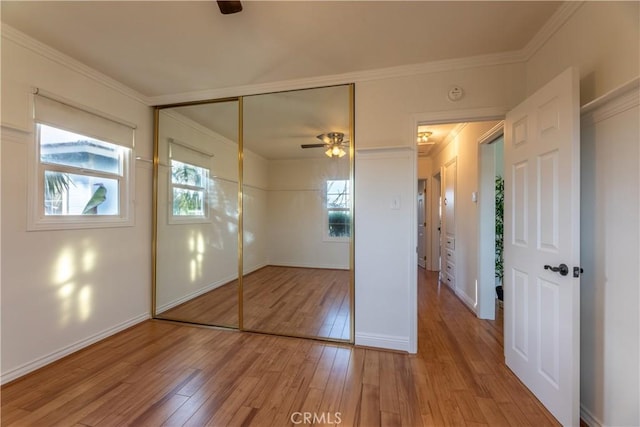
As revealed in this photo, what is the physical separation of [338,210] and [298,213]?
2.83 feet

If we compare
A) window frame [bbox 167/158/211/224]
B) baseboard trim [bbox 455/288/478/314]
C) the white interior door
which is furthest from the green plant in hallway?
window frame [bbox 167/158/211/224]

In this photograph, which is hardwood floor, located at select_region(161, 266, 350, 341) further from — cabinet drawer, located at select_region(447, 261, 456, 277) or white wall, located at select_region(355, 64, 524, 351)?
cabinet drawer, located at select_region(447, 261, 456, 277)

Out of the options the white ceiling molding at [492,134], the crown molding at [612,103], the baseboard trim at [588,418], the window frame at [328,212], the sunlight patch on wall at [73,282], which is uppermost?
the white ceiling molding at [492,134]

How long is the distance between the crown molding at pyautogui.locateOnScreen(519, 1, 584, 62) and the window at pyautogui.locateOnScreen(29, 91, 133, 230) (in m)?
3.92

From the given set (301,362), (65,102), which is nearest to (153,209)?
(65,102)

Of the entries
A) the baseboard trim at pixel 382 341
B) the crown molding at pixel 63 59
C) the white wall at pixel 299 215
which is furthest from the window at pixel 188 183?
the baseboard trim at pixel 382 341

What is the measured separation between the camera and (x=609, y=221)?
1429 millimetres

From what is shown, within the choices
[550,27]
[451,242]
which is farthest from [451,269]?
[550,27]

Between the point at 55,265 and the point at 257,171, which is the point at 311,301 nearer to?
the point at 257,171

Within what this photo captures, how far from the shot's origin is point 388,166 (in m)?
2.44

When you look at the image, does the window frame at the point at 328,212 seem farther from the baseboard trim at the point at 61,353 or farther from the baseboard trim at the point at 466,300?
the baseboard trim at the point at 61,353

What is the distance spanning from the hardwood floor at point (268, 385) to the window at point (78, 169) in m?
1.27

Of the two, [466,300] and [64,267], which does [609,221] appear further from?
[64,267]

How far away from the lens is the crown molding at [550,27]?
165cm
